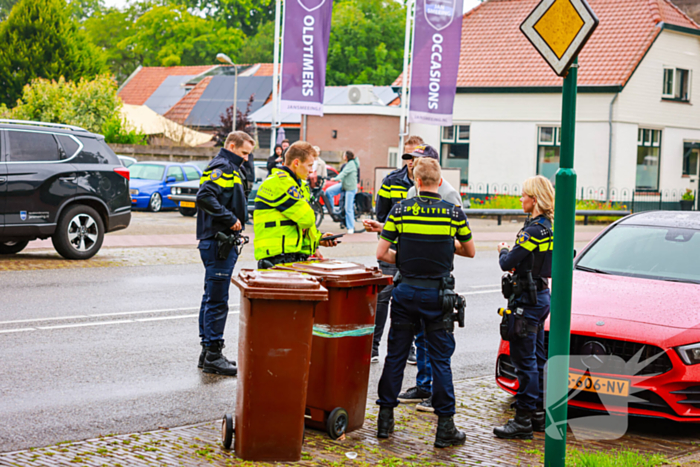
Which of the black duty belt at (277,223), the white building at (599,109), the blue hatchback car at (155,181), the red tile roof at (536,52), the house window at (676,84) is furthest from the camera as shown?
the house window at (676,84)

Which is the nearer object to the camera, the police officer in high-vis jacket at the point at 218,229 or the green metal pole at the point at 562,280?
the green metal pole at the point at 562,280

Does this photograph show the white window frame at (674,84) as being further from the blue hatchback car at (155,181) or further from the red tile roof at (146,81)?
the red tile roof at (146,81)

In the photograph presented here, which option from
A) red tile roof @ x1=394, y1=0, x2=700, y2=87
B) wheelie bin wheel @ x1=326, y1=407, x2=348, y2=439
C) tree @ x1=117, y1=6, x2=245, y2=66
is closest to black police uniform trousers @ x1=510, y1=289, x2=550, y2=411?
wheelie bin wheel @ x1=326, y1=407, x2=348, y2=439

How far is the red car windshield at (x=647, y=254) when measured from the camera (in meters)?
6.76

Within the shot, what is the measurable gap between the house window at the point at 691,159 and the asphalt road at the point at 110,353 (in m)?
24.2

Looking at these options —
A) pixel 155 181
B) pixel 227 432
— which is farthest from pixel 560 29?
pixel 155 181

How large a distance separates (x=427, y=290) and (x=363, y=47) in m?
59.8

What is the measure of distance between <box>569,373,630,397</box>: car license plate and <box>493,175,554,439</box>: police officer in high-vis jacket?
10.4 inches

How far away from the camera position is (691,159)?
34.2 m

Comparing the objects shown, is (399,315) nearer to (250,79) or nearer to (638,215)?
(638,215)

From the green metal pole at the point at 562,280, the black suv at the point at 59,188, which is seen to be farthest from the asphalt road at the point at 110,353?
the green metal pole at the point at 562,280

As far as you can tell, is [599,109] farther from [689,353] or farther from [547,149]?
[689,353]

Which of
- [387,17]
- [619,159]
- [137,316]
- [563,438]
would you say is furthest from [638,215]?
[387,17]

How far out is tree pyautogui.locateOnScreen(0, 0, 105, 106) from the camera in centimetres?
5000
